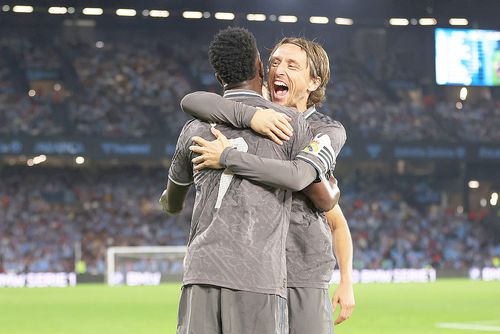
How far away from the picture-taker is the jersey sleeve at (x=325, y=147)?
462 centimetres

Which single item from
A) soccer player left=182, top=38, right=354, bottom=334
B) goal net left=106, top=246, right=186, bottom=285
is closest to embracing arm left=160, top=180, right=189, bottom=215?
soccer player left=182, top=38, right=354, bottom=334

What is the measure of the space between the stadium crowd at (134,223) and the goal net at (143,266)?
7.56 feet

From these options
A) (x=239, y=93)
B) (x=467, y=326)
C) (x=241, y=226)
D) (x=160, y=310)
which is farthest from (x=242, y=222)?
(x=160, y=310)

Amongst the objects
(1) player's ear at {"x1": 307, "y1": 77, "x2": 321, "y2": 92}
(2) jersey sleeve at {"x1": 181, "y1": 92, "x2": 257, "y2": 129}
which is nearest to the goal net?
(1) player's ear at {"x1": 307, "y1": 77, "x2": 321, "y2": 92}

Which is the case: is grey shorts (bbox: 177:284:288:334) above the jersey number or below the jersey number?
below

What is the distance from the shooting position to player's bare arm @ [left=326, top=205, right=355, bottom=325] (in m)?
5.34

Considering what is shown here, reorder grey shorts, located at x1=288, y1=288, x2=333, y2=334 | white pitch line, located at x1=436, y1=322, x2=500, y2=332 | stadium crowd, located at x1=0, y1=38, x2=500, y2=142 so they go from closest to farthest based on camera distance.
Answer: grey shorts, located at x1=288, y1=288, x2=333, y2=334
white pitch line, located at x1=436, y1=322, x2=500, y2=332
stadium crowd, located at x1=0, y1=38, x2=500, y2=142

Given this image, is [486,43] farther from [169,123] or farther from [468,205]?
[169,123]

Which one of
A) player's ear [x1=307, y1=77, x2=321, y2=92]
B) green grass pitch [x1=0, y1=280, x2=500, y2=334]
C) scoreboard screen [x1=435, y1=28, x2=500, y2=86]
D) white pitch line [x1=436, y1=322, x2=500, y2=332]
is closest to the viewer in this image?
player's ear [x1=307, y1=77, x2=321, y2=92]

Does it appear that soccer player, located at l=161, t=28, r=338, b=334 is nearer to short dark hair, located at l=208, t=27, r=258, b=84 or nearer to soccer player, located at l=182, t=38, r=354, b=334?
short dark hair, located at l=208, t=27, r=258, b=84

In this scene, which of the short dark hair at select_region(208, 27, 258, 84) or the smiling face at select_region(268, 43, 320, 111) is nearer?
the short dark hair at select_region(208, 27, 258, 84)

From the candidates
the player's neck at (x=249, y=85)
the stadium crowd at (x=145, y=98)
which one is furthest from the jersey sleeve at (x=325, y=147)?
the stadium crowd at (x=145, y=98)

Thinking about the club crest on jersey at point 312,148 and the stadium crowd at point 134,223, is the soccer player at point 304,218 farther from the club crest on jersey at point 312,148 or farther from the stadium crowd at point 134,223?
the stadium crowd at point 134,223

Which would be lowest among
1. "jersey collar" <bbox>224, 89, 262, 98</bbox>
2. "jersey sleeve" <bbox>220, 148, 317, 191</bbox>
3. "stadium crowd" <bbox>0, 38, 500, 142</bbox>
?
"jersey sleeve" <bbox>220, 148, 317, 191</bbox>
